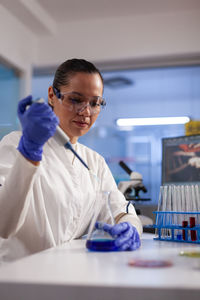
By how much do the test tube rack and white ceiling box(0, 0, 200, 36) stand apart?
298 centimetres

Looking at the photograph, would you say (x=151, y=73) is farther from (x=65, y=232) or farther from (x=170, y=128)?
(x=65, y=232)

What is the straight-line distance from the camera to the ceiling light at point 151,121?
4144 millimetres

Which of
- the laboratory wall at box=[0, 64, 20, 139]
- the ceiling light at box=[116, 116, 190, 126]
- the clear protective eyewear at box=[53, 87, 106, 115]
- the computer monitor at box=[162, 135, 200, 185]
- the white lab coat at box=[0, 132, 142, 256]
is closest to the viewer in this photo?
the white lab coat at box=[0, 132, 142, 256]

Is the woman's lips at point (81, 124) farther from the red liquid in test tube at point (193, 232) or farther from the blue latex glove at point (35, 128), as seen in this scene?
the red liquid in test tube at point (193, 232)

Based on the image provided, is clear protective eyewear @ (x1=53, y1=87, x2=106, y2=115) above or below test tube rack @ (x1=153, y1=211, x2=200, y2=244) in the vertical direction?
above

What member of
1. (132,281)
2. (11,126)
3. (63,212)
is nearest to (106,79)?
(11,126)

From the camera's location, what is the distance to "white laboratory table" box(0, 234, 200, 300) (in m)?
0.65

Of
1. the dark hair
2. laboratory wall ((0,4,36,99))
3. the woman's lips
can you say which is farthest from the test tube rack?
laboratory wall ((0,4,36,99))

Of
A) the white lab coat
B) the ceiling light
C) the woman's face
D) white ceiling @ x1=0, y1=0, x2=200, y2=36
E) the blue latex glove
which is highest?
white ceiling @ x1=0, y1=0, x2=200, y2=36

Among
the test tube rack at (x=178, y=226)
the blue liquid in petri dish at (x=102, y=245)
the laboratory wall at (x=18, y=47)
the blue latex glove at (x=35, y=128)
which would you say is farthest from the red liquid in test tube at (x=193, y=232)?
the laboratory wall at (x=18, y=47)

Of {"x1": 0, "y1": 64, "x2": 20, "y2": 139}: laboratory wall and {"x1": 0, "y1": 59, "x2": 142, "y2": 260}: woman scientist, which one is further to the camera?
{"x1": 0, "y1": 64, "x2": 20, "y2": 139}: laboratory wall

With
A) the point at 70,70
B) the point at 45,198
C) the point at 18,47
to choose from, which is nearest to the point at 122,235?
the point at 45,198

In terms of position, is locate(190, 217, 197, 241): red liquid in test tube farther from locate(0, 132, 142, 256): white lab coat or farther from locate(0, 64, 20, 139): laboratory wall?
locate(0, 64, 20, 139): laboratory wall

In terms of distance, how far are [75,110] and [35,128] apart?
45 centimetres
